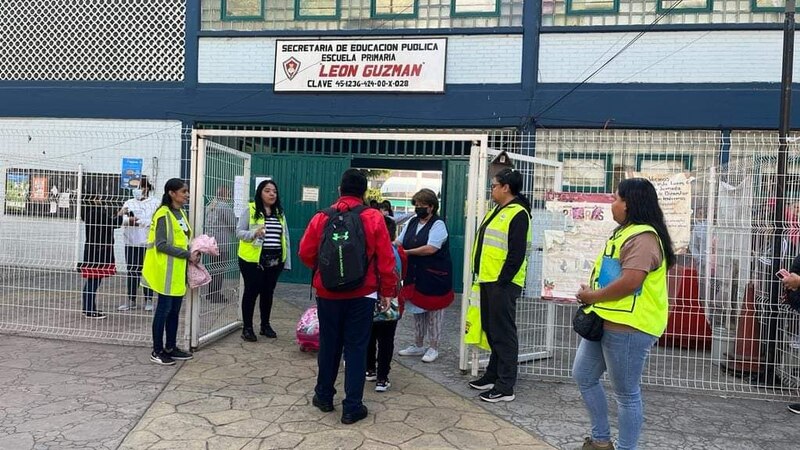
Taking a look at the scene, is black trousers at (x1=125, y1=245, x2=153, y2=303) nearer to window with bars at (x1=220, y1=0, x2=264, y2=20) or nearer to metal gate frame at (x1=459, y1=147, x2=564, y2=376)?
metal gate frame at (x1=459, y1=147, x2=564, y2=376)

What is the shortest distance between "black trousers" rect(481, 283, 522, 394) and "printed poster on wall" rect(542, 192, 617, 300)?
22.5 inches

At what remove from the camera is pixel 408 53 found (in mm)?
9875

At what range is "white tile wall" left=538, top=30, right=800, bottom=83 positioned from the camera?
899 centimetres

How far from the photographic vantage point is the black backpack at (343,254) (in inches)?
159

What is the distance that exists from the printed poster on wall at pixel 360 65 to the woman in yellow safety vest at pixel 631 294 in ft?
21.9

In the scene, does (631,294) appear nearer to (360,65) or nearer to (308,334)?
(308,334)

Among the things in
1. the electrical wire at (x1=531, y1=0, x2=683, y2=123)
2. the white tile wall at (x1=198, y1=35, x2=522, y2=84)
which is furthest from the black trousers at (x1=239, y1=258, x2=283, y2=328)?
the electrical wire at (x1=531, y1=0, x2=683, y2=123)

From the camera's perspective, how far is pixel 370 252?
13.8 ft

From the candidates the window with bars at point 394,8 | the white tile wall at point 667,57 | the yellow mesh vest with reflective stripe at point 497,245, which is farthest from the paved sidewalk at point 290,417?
the window with bars at point 394,8

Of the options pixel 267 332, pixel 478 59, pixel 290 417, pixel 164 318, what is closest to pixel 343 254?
pixel 290 417

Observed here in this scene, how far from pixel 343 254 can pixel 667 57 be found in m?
7.36

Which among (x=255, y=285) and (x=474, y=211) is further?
(x=255, y=285)

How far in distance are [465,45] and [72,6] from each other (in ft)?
23.2

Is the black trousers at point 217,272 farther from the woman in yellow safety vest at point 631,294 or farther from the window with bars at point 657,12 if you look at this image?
the window with bars at point 657,12
